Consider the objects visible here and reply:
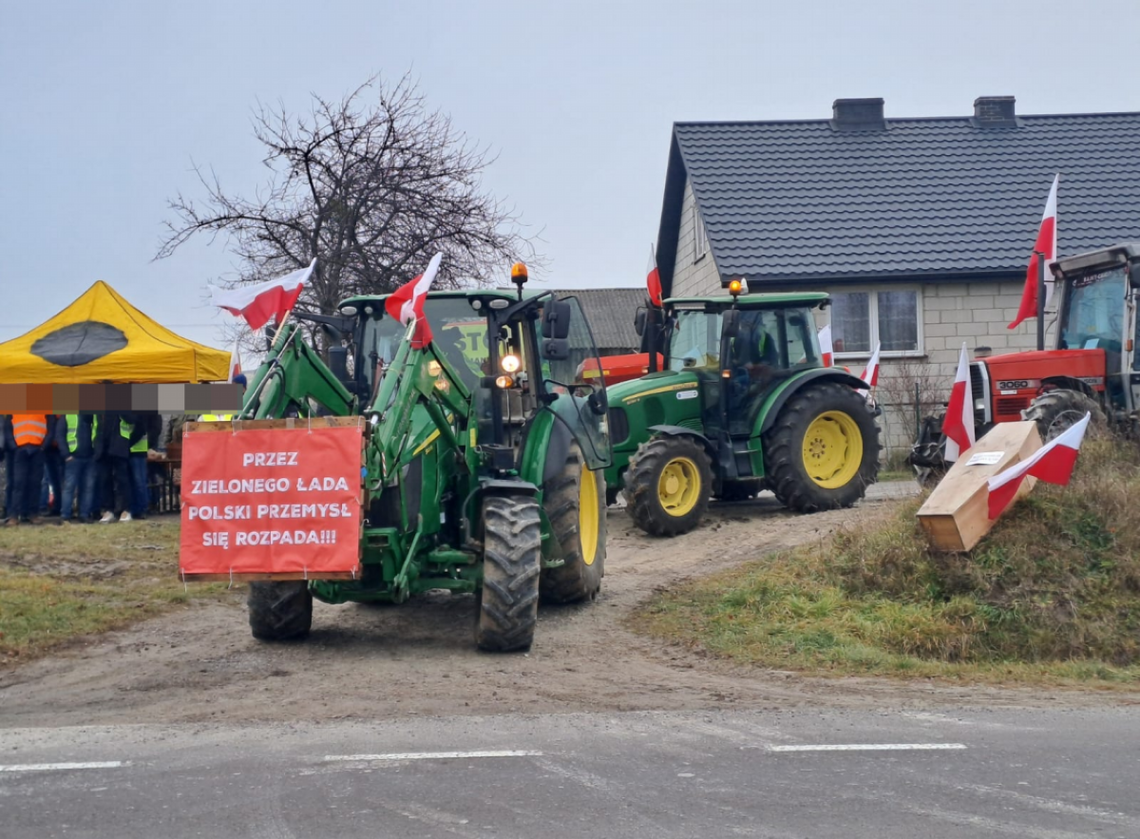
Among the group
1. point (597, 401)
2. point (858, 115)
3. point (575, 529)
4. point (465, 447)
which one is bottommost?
point (575, 529)

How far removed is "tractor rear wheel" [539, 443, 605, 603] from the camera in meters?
9.62

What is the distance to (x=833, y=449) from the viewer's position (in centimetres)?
1534

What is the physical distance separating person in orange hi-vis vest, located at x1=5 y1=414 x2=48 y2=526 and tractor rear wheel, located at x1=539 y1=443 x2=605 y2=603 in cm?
869

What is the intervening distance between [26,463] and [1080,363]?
12933 millimetres

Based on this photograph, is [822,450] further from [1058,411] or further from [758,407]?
[1058,411]

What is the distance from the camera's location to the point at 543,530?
944 cm

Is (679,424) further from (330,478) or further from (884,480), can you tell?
(330,478)

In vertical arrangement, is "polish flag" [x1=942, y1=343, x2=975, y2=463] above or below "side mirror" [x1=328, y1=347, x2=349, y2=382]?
below

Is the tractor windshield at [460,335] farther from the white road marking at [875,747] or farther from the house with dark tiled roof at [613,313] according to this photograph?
the house with dark tiled roof at [613,313]

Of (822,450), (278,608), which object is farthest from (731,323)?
(278,608)

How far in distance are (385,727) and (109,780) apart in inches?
58.0

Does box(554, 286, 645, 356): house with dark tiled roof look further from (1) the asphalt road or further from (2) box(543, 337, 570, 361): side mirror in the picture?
(1) the asphalt road

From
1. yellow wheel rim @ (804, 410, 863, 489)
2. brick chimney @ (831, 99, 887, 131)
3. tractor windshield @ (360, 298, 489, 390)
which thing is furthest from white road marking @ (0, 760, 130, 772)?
brick chimney @ (831, 99, 887, 131)

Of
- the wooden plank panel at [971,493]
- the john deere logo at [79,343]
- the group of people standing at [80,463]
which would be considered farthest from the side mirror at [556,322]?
the group of people standing at [80,463]
